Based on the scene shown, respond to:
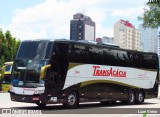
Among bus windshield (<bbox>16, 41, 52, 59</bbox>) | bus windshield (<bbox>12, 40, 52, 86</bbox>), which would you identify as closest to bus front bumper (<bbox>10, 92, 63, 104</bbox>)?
bus windshield (<bbox>12, 40, 52, 86</bbox>)

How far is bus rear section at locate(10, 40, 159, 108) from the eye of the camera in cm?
1703

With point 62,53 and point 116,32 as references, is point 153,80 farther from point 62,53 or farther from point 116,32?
point 116,32

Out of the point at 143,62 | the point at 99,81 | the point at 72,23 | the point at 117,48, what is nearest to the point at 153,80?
the point at 143,62

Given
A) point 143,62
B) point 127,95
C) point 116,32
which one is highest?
point 116,32

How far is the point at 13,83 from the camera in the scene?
17.7 meters

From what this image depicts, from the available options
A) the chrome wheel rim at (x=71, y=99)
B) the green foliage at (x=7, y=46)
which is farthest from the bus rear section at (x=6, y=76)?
the green foliage at (x=7, y=46)

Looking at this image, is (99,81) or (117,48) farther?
(117,48)

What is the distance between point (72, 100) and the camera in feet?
60.3

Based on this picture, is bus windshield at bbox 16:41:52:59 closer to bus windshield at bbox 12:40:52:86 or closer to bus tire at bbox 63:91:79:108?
bus windshield at bbox 12:40:52:86

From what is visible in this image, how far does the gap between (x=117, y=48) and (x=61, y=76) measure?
5525mm

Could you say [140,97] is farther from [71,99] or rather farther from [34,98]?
[34,98]

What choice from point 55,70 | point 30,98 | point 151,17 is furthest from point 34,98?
point 151,17

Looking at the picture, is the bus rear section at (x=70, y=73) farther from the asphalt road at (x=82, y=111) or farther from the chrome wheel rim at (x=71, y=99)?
the asphalt road at (x=82, y=111)

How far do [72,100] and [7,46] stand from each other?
151 ft
